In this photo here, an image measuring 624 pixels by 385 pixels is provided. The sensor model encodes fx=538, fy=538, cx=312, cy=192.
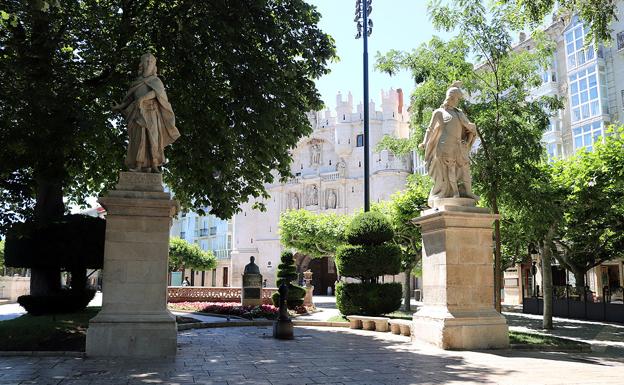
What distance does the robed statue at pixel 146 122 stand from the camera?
30.7 ft

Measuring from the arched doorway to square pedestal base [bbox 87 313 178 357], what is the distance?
47.7 meters

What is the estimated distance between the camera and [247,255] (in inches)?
2382

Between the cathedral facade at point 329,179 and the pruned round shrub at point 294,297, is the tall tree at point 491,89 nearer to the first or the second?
the pruned round shrub at point 294,297

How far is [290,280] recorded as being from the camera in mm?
26625

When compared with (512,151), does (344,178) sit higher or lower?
higher

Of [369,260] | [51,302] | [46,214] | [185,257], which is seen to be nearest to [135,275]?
[51,302]

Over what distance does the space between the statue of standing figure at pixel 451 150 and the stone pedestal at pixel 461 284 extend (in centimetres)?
43

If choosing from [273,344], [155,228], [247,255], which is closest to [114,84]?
[155,228]

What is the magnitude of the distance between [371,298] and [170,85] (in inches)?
356

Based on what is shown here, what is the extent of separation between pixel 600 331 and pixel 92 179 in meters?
17.0

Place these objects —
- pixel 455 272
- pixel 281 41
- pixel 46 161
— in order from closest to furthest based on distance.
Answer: pixel 455 272 → pixel 46 161 → pixel 281 41

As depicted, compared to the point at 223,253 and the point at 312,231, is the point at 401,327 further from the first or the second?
the point at 223,253

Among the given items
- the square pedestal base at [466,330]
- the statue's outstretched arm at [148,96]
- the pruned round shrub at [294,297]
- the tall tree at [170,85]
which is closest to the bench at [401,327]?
the square pedestal base at [466,330]

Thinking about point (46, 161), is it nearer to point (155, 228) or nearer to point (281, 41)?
point (155, 228)
